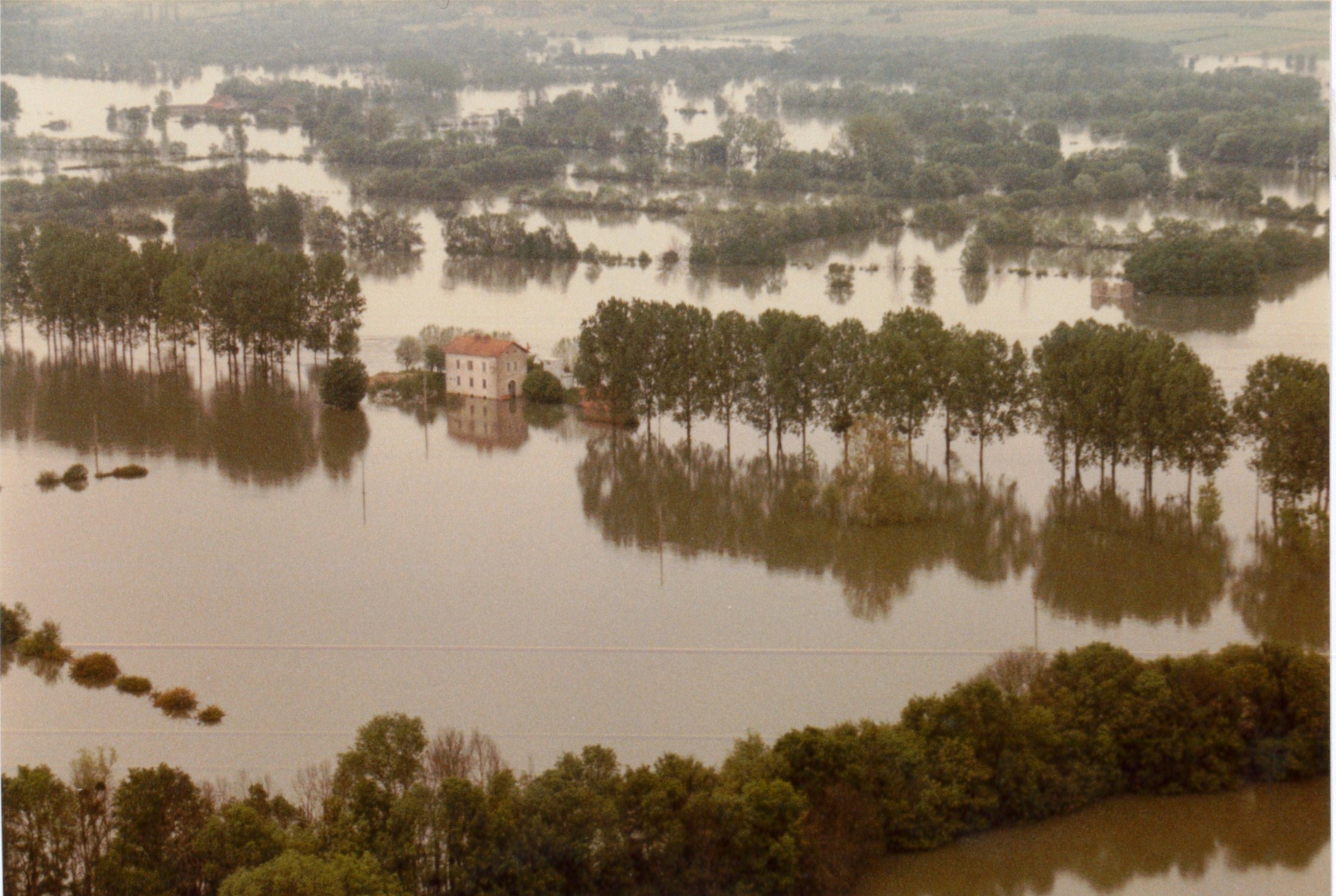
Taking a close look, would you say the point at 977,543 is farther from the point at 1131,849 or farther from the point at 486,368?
the point at 486,368

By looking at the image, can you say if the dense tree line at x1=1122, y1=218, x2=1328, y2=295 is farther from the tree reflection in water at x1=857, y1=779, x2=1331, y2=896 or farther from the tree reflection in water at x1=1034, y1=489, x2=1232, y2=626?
the tree reflection in water at x1=857, y1=779, x2=1331, y2=896

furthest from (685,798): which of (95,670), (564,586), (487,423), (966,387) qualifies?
(487,423)

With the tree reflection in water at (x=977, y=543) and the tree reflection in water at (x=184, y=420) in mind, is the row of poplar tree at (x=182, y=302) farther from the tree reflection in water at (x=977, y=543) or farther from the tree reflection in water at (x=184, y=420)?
the tree reflection in water at (x=977, y=543)

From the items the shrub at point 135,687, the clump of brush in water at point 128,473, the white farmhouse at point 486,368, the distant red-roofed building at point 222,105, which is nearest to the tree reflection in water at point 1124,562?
the white farmhouse at point 486,368

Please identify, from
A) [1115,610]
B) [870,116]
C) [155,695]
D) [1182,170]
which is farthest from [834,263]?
[155,695]

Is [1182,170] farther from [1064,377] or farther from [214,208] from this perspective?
[214,208]
